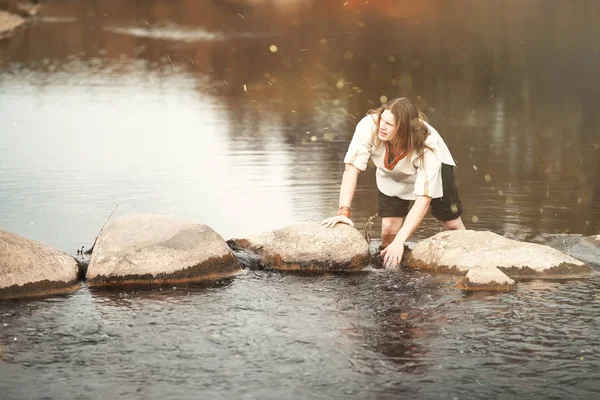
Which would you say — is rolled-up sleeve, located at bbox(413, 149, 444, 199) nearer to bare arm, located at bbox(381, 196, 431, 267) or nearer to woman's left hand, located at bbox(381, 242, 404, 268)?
bare arm, located at bbox(381, 196, 431, 267)

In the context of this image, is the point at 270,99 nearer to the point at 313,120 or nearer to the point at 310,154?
the point at 313,120

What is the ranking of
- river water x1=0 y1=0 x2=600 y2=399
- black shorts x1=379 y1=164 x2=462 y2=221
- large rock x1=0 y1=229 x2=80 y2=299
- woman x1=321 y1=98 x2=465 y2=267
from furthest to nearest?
Result: 1. black shorts x1=379 y1=164 x2=462 y2=221
2. woman x1=321 y1=98 x2=465 y2=267
3. large rock x1=0 y1=229 x2=80 y2=299
4. river water x1=0 y1=0 x2=600 y2=399

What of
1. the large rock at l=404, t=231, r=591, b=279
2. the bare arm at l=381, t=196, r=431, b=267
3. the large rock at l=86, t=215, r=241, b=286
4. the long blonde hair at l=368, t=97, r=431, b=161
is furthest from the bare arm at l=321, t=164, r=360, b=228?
the large rock at l=86, t=215, r=241, b=286

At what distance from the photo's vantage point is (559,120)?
56.0ft

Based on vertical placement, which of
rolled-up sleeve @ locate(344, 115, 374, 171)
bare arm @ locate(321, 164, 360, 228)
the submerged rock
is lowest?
the submerged rock

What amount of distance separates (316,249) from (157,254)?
52.6 inches

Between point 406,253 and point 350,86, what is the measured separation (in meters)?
13.7

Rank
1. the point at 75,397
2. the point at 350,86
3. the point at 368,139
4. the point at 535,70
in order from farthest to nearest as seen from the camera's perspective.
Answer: the point at 535,70 < the point at 350,86 < the point at 368,139 < the point at 75,397

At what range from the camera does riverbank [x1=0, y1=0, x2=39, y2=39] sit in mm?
36688

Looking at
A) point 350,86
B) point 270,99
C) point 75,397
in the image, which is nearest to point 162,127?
point 270,99

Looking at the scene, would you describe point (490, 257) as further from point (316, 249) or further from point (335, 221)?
point (316, 249)

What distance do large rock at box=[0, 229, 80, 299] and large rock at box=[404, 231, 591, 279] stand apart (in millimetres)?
2878

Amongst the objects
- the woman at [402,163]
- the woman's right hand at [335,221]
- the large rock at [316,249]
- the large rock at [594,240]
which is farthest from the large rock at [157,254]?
the large rock at [594,240]

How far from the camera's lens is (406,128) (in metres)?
7.66
